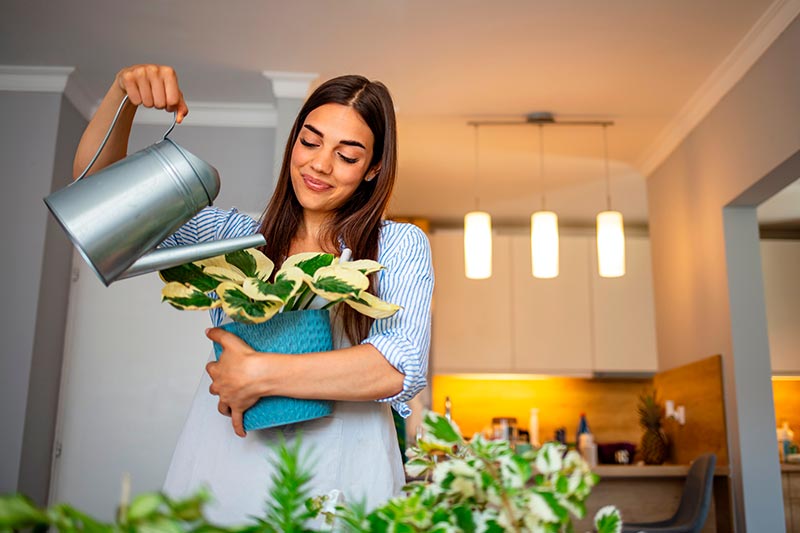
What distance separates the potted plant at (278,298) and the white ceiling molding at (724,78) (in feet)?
8.94

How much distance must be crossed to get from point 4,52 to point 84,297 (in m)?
1.17

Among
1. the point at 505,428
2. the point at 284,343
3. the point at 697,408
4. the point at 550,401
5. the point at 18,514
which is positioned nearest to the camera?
the point at 18,514

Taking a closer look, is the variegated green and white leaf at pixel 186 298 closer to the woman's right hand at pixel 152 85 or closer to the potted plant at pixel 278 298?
the potted plant at pixel 278 298

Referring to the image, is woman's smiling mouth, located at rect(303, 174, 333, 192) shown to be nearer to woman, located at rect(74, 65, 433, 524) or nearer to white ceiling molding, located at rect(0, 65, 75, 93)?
woman, located at rect(74, 65, 433, 524)

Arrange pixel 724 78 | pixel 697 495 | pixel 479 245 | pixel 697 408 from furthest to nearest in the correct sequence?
pixel 479 245 < pixel 697 408 < pixel 724 78 < pixel 697 495

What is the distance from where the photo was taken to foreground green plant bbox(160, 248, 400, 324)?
2.51 ft

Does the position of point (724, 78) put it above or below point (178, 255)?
above

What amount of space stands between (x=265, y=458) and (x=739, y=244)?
3.16 m

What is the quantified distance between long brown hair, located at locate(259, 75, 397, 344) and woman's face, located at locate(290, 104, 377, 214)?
0.06ft

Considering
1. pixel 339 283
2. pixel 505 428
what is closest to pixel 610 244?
pixel 505 428

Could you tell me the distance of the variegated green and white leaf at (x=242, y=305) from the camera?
0.77 meters

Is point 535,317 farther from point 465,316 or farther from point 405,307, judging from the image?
point 405,307

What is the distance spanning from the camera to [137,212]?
81 cm

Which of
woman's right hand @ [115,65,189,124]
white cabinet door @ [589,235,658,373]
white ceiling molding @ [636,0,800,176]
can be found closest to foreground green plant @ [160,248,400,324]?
woman's right hand @ [115,65,189,124]
